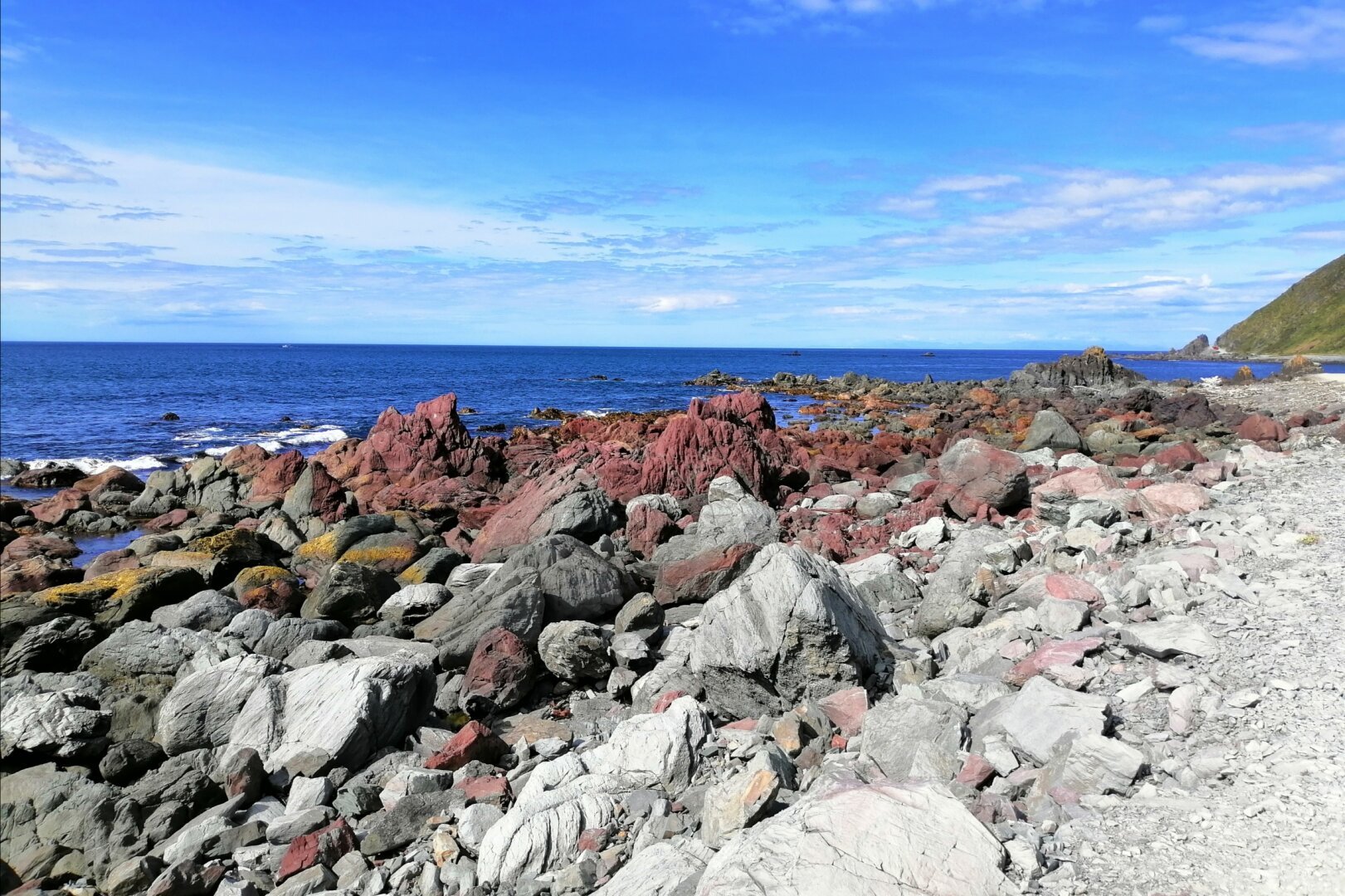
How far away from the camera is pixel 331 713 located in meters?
8.60

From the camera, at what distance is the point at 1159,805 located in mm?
5582

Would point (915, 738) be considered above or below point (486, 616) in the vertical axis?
above

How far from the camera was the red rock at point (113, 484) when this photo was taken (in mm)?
24625

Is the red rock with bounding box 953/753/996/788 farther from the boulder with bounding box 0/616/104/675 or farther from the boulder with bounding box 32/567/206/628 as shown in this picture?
the boulder with bounding box 32/567/206/628

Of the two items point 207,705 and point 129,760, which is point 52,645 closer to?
point 129,760

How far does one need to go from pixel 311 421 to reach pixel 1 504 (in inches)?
1140

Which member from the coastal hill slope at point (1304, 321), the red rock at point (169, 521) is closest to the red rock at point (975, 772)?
the red rock at point (169, 521)

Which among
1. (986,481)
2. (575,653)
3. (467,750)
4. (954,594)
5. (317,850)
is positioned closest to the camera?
(317,850)

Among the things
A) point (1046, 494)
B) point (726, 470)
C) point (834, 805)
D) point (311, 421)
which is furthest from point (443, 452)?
point (311, 421)

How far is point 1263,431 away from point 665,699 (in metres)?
23.3

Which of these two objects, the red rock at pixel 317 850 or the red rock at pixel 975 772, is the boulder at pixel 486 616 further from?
the red rock at pixel 975 772

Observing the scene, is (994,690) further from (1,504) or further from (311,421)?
(311,421)

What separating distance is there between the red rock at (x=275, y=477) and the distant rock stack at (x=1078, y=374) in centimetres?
5606

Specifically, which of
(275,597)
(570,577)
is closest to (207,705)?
(275,597)
